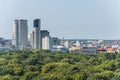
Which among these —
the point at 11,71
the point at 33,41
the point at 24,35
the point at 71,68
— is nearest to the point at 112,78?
the point at 71,68

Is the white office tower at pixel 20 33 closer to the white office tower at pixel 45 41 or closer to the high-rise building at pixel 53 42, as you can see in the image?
the high-rise building at pixel 53 42

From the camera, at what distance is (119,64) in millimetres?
32031

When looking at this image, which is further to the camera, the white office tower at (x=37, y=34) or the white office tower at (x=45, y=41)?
the white office tower at (x=45, y=41)

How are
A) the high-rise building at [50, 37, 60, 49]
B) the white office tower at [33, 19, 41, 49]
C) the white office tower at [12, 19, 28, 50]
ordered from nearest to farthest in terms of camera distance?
the white office tower at [33, 19, 41, 49] → the high-rise building at [50, 37, 60, 49] → the white office tower at [12, 19, 28, 50]

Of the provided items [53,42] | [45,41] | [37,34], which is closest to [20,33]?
[53,42]

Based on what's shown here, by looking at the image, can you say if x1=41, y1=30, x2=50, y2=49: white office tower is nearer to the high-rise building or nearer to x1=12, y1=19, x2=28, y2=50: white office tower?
the high-rise building

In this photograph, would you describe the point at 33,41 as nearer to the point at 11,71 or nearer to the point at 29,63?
the point at 29,63

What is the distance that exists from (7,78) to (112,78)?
587 cm

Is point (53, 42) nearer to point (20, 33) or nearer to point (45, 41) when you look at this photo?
point (45, 41)

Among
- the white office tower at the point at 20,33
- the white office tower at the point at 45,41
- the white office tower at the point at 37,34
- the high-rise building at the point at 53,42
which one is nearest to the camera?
the white office tower at the point at 37,34

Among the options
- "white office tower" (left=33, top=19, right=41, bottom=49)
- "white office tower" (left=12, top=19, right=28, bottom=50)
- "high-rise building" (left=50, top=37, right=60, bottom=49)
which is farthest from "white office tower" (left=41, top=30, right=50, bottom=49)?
"white office tower" (left=12, top=19, right=28, bottom=50)

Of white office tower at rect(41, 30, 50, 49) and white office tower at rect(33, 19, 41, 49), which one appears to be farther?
white office tower at rect(41, 30, 50, 49)

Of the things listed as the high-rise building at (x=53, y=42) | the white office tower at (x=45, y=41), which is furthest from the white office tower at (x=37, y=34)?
the high-rise building at (x=53, y=42)

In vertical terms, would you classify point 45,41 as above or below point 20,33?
below
